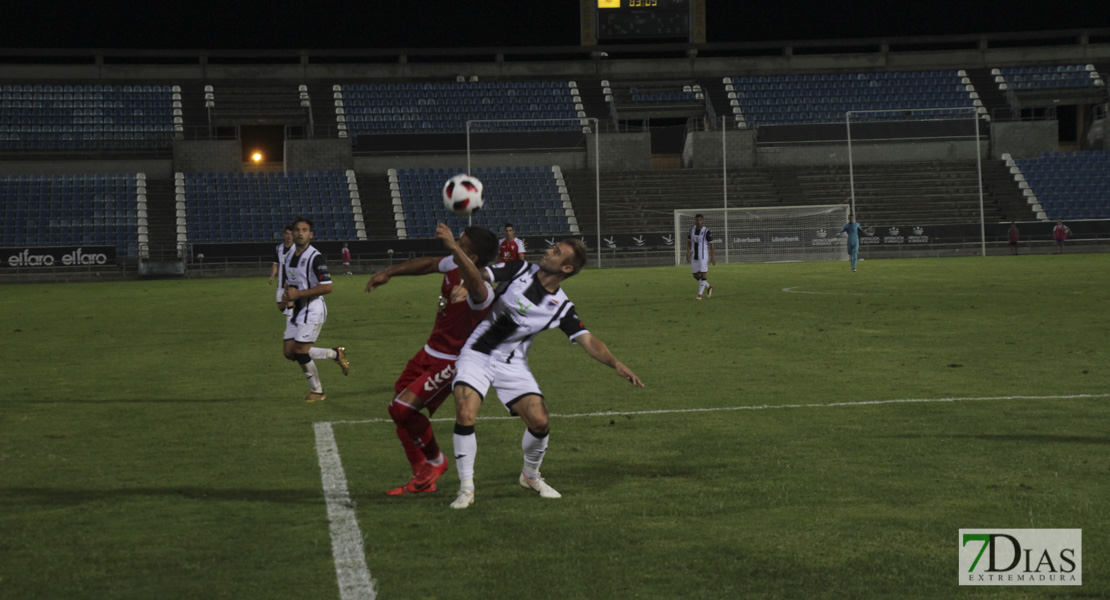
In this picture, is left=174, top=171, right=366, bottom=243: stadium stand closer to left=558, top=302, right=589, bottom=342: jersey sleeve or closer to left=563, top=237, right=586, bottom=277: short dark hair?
left=558, top=302, right=589, bottom=342: jersey sleeve

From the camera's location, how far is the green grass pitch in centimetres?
558

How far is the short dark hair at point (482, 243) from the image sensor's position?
7.31 m

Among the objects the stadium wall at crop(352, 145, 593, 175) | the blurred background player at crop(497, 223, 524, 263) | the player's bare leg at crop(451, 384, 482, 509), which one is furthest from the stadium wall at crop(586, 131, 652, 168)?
the player's bare leg at crop(451, 384, 482, 509)

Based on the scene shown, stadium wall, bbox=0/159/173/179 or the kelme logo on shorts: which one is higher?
stadium wall, bbox=0/159/173/179

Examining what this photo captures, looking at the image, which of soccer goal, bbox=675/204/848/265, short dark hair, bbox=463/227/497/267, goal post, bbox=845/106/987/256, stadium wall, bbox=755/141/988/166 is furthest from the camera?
stadium wall, bbox=755/141/988/166

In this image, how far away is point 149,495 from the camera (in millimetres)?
7344

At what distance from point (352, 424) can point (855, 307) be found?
14637mm

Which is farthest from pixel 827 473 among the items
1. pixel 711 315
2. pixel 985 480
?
pixel 711 315


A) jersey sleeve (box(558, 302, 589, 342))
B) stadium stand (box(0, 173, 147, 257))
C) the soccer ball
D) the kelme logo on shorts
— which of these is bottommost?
the kelme logo on shorts

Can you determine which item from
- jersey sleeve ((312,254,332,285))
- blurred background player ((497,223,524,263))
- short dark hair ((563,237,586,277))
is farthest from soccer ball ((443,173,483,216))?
blurred background player ((497,223,524,263))

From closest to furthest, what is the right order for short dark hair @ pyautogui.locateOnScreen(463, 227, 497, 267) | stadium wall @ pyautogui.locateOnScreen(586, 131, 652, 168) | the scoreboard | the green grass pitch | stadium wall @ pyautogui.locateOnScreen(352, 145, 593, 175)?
the green grass pitch → short dark hair @ pyautogui.locateOnScreen(463, 227, 497, 267) → stadium wall @ pyautogui.locateOnScreen(352, 145, 593, 175) → stadium wall @ pyautogui.locateOnScreen(586, 131, 652, 168) → the scoreboard

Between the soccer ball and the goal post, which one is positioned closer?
the soccer ball

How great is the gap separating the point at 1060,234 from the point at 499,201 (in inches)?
1037

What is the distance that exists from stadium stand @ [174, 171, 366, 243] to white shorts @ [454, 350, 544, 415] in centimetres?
4536
